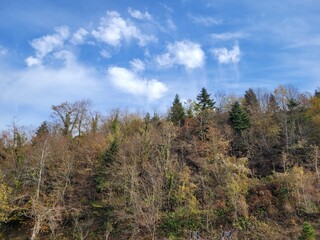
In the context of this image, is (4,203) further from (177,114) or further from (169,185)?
(177,114)

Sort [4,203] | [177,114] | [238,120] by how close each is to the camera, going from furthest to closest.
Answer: [177,114], [238,120], [4,203]

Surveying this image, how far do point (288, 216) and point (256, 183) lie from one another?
5.24 metres

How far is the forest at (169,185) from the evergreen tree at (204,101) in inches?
286

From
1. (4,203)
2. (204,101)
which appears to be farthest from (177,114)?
→ (4,203)

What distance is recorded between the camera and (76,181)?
33062 mm

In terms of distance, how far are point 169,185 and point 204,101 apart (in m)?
22.3

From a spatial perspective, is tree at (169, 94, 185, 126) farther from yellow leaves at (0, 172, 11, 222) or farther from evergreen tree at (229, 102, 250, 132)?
yellow leaves at (0, 172, 11, 222)

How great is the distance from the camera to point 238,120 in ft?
138

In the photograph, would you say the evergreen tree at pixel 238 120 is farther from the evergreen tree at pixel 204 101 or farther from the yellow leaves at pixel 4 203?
the yellow leaves at pixel 4 203

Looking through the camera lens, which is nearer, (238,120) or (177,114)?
(238,120)

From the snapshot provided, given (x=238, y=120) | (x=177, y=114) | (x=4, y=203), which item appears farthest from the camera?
(x=177, y=114)

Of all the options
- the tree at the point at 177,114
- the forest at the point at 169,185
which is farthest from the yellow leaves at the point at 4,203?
the tree at the point at 177,114

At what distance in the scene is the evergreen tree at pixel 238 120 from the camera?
41.5m

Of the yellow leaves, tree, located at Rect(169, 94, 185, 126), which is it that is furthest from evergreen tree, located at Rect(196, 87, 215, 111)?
the yellow leaves
